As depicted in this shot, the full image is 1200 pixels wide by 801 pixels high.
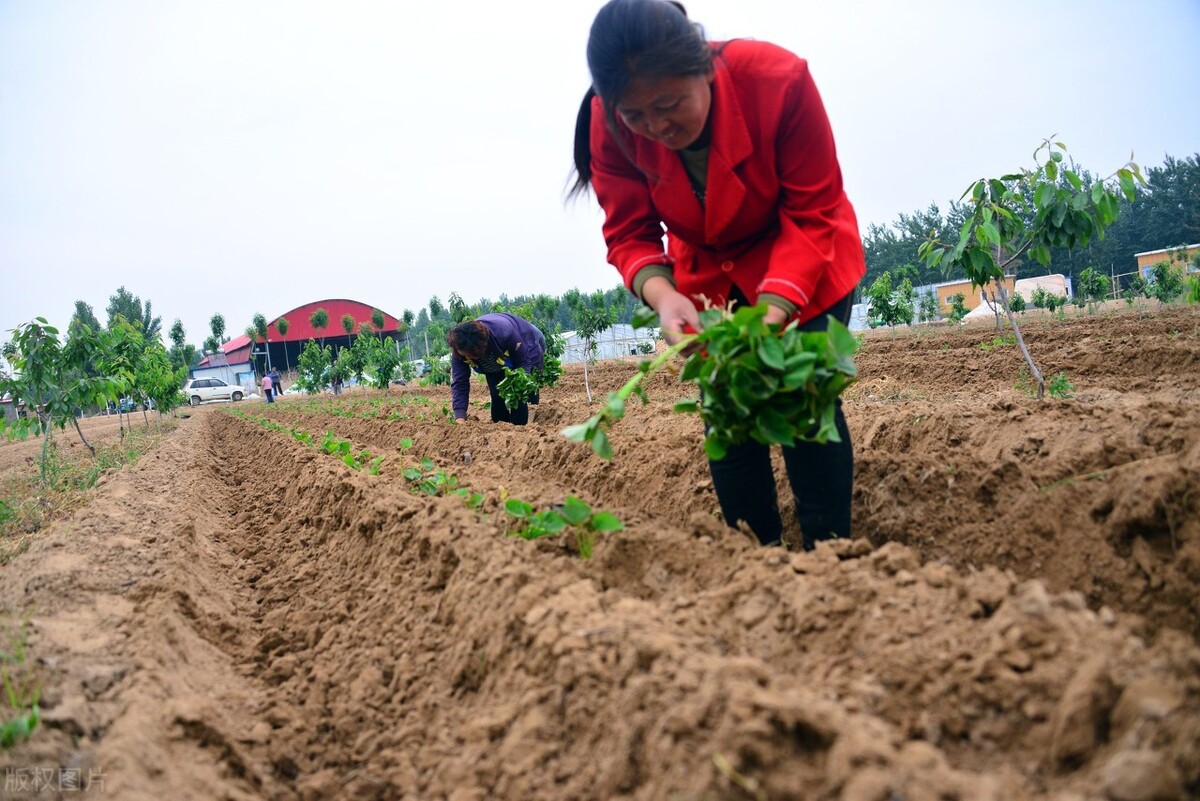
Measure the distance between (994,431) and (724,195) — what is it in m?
2.72

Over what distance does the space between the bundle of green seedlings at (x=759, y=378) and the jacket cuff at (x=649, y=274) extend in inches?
16.5

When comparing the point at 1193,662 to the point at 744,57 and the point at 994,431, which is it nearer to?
the point at 744,57

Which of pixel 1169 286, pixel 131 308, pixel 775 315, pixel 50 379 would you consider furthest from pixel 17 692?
pixel 131 308

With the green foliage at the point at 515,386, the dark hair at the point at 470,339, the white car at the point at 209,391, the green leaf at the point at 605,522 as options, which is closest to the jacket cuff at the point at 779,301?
the green leaf at the point at 605,522

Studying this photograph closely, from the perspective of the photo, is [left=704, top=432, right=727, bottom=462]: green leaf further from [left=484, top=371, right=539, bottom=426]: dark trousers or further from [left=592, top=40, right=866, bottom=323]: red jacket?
[left=484, top=371, right=539, bottom=426]: dark trousers

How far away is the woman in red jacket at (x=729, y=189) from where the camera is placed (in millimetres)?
2121

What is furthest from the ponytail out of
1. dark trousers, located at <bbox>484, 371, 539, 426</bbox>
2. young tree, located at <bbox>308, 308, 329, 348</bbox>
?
young tree, located at <bbox>308, 308, 329, 348</bbox>

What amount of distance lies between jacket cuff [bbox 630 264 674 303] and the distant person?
15.9 ft

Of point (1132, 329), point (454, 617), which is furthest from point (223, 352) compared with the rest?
point (454, 617)

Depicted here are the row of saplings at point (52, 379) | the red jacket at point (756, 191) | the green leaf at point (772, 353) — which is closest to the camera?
the green leaf at point (772, 353)

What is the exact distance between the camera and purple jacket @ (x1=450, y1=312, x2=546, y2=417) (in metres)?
7.95

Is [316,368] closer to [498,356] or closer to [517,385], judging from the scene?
[517,385]

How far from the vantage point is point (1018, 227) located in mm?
5914

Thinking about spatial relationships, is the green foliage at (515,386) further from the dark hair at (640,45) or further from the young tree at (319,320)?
the young tree at (319,320)
